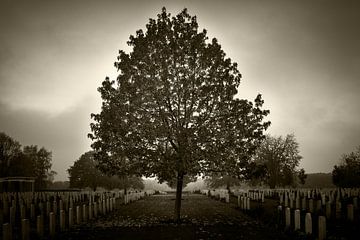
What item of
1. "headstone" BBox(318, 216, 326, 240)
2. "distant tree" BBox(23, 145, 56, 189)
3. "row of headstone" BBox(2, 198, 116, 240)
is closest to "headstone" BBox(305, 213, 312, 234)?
"headstone" BBox(318, 216, 326, 240)

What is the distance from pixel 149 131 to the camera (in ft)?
48.1

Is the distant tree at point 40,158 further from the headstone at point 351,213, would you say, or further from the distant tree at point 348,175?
the headstone at point 351,213

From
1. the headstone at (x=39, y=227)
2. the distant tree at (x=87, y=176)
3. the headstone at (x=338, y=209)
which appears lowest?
the distant tree at (x=87, y=176)

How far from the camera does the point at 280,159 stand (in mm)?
54562

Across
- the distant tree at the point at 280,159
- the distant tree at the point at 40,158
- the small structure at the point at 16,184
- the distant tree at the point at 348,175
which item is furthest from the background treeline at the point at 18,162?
the distant tree at the point at 348,175

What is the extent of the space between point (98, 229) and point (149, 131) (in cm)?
456

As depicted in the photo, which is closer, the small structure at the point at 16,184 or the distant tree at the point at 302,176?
the small structure at the point at 16,184

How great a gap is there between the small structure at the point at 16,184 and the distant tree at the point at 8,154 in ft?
56.5

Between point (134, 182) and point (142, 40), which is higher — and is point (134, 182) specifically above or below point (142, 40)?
below

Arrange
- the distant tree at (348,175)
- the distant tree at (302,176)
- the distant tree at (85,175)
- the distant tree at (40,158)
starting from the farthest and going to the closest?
1. the distant tree at (40,158)
2. the distant tree at (85,175)
3. the distant tree at (302,176)
4. the distant tree at (348,175)

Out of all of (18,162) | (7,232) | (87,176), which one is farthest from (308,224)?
(18,162)

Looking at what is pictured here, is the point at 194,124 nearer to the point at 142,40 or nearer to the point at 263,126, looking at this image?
the point at 263,126

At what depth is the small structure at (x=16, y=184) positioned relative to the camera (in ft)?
152

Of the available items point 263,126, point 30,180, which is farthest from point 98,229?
point 30,180
